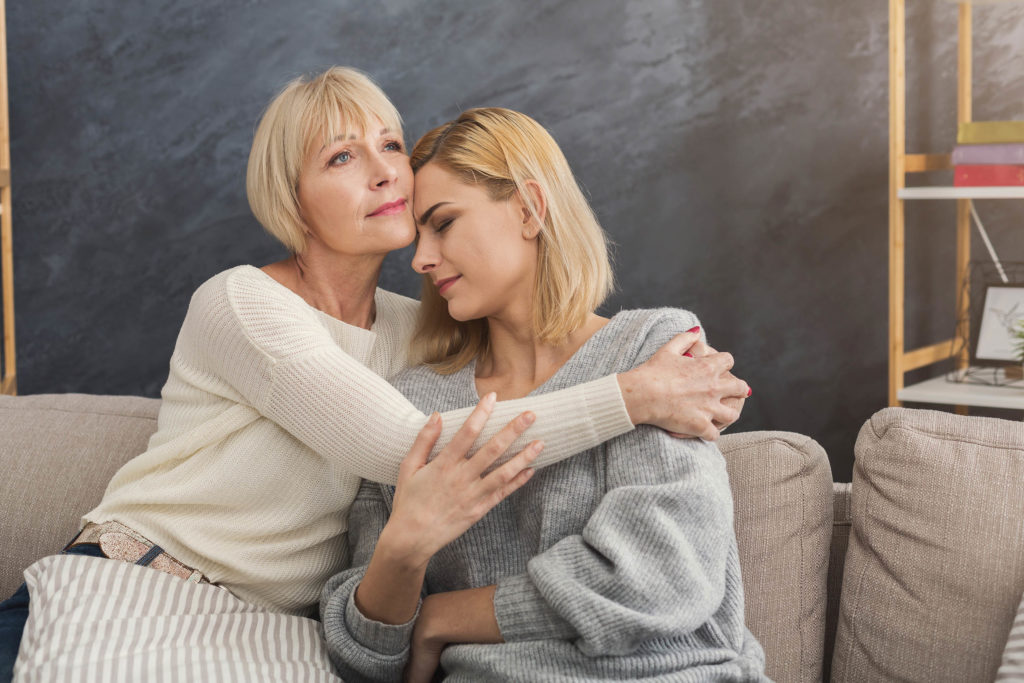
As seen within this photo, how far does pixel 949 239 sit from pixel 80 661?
94.9 inches

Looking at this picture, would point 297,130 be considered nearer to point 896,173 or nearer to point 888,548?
point 888,548

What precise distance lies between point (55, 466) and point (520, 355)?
896 millimetres

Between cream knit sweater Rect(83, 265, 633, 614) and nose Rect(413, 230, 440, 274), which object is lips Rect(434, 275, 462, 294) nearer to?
nose Rect(413, 230, 440, 274)

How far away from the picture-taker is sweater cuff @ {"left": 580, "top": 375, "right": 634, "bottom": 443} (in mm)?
1284

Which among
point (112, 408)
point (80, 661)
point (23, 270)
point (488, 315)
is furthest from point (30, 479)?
point (23, 270)

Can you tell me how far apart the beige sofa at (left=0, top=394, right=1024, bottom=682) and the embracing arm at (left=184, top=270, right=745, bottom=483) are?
0.26 metres

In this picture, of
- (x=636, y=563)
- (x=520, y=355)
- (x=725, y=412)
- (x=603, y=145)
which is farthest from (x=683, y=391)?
(x=603, y=145)

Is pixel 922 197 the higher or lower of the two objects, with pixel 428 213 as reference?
lower

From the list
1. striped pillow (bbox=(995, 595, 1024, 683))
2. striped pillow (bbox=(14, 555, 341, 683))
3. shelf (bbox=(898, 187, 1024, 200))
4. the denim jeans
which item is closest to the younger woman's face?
striped pillow (bbox=(14, 555, 341, 683))

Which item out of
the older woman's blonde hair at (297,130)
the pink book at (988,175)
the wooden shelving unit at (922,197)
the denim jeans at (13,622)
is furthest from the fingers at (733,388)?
the pink book at (988,175)

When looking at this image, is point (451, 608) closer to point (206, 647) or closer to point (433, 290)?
point (206, 647)

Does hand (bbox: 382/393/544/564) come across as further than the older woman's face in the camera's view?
No

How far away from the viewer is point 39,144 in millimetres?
3359

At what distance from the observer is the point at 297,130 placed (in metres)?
1.60
